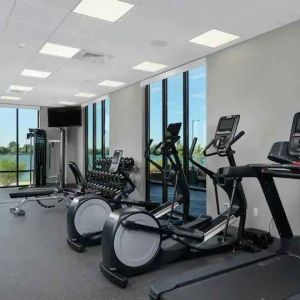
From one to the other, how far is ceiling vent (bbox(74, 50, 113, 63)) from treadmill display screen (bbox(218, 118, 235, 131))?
251 cm

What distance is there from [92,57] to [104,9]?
6.49 ft

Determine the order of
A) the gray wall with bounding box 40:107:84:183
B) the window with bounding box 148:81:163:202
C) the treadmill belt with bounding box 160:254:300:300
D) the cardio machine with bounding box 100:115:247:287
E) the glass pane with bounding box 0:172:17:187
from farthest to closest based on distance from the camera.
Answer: the gray wall with bounding box 40:107:84:183 < the glass pane with bounding box 0:172:17:187 < the window with bounding box 148:81:163:202 < the cardio machine with bounding box 100:115:247:287 < the treadmill belt with bounding box 160:254:300:300

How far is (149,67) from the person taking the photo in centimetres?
632

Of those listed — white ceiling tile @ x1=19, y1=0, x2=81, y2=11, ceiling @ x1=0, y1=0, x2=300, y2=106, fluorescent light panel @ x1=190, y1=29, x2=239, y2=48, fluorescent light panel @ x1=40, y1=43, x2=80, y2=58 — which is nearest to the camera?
white ceiling tile @ x1=19, y1=0, x2=81, y2=11

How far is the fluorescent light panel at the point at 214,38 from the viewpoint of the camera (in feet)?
14.6

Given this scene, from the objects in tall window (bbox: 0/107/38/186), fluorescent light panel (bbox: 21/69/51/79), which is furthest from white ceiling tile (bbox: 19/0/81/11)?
tall window (bbox: 0/107/38/186)

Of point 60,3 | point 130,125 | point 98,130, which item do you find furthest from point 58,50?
point 98,130

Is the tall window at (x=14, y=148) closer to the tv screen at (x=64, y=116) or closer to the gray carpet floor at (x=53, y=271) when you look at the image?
the tv screen at (x=64, y=116)

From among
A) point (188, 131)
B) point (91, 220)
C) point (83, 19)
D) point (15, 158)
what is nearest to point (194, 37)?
point (83, 19)

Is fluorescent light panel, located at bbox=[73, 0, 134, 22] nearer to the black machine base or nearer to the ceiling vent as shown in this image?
the ceiling vent

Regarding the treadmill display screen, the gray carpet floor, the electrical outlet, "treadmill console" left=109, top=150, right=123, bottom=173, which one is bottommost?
the gray carpet floor

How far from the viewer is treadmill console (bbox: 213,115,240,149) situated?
13.1 ft

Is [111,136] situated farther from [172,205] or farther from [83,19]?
[83,19]

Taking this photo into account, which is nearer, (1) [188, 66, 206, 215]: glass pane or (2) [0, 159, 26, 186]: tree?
(1) [188, 66, 206, 215]: glass pane
